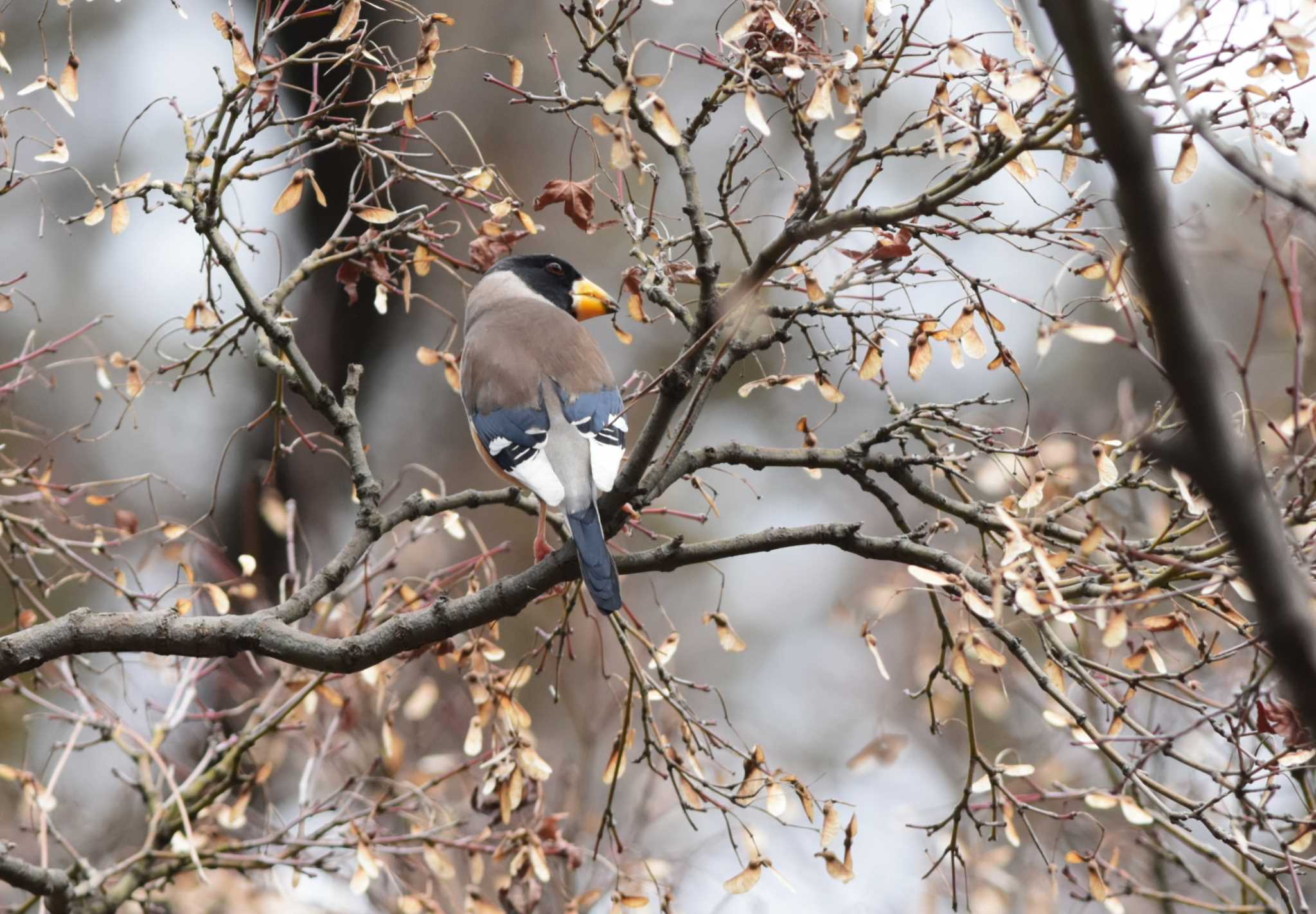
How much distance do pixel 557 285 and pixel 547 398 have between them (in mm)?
1256

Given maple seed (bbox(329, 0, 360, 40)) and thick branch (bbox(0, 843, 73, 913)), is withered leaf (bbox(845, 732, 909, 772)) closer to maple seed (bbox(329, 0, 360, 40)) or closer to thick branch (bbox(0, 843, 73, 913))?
thick branch (bbox(0, 843, 73, 913))

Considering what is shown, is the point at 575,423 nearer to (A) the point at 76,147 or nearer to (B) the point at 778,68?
(B) the point at 778,68

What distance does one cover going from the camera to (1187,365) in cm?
81

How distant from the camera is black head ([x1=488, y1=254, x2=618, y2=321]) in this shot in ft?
16.7

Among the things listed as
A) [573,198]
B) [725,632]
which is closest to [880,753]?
[725,632]

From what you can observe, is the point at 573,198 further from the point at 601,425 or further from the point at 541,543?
the point at 541,543

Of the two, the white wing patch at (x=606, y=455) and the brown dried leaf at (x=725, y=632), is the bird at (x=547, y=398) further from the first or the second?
the brown dried leaf at (x=725, y=632)

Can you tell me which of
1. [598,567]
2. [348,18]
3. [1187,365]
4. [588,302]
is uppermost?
[588,302]

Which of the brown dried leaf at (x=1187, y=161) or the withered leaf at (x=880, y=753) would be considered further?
the withered leaf at (x=880, y=753)

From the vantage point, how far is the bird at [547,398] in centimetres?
327

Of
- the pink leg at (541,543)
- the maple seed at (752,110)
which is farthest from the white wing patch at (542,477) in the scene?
the maple seed at (752,110)

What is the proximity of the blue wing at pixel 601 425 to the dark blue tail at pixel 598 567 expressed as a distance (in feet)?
1.07

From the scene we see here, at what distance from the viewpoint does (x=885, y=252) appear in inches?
108

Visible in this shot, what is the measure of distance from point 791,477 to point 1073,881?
298 inches
